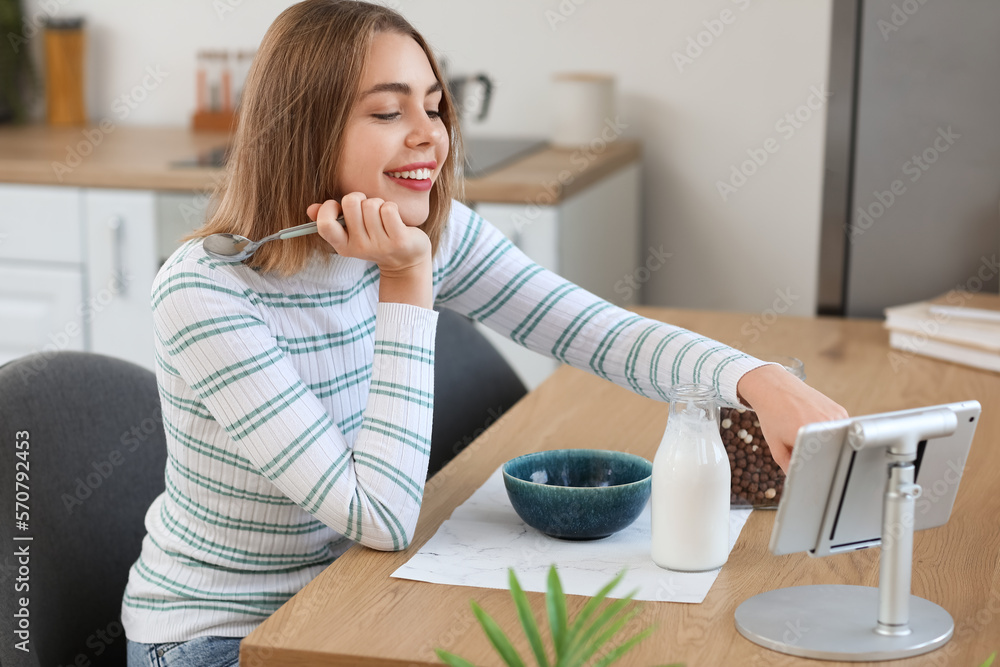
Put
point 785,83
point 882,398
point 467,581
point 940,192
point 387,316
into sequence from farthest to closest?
point 785,83
point 940,192
point 882,398
point 387,316
point 467,581

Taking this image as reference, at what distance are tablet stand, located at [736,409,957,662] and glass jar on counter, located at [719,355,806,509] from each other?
224 mm

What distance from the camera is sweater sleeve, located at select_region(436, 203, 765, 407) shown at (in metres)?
1.26

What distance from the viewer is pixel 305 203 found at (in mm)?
1154

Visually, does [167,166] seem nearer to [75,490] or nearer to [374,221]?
[75,490]

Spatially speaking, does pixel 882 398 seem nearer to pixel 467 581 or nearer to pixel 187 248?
pixel 467 581

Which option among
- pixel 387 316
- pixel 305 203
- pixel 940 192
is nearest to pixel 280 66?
pixel 305 203

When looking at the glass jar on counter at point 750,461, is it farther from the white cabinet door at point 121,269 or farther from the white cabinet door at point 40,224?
the white cabinet door at point 40,224

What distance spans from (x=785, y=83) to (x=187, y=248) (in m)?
1.83

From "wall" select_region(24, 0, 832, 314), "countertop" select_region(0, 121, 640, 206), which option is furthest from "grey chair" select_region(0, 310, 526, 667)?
"wall" select_region(24, 0, 832, 314)

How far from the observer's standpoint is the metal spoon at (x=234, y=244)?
3.59ft

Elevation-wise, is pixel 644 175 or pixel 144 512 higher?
pixel 644 175

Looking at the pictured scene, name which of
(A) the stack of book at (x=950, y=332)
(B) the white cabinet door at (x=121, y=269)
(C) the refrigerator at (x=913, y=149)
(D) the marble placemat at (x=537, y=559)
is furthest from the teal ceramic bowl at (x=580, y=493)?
(B) the white cabinet door at (x=121, y=269)

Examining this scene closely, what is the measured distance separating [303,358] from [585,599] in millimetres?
405

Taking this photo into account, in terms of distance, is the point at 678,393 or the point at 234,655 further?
the point at 234,655
